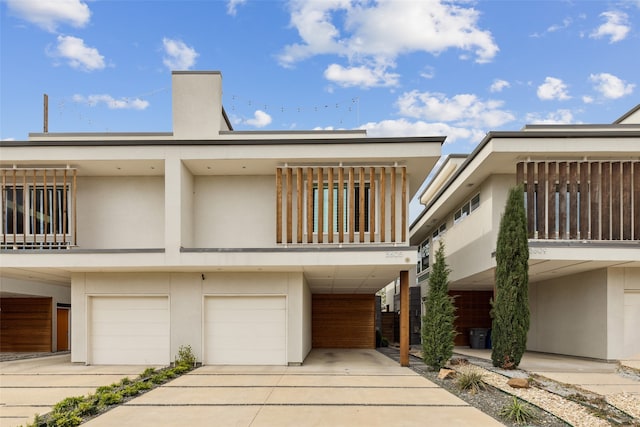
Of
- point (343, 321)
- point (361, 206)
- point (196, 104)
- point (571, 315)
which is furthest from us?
point (343, 321)

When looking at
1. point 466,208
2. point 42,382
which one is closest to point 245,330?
point 42,382

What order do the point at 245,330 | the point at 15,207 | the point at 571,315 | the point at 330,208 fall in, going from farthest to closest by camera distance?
the point at 571,315 → the point at 245,330 → the point at 15,207 → the point at 330,208

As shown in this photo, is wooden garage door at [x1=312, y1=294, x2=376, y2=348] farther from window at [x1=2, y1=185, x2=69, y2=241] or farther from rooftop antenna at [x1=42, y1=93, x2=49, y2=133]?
rooftop antenna at [x1=42, y1=93, x2=49, y2=133]

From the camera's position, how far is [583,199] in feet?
44.1

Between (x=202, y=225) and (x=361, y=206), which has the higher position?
(x=361, y=206)

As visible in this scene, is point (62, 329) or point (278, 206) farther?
point (62, 329)

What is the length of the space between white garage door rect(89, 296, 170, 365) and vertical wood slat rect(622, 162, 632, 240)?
1317 cm

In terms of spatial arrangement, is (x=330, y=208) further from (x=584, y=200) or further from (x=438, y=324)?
(x=584, y=200)

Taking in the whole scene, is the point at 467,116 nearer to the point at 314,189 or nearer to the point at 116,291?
the point at 314,189

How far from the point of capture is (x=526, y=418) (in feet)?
24.1

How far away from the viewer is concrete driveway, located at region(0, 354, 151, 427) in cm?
811

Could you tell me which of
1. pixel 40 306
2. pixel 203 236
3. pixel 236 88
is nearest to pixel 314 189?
pixel 203 236

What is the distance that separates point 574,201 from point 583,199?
0.27 metres

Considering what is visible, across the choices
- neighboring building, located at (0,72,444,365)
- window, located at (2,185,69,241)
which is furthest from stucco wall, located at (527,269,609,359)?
window, located at (2,185,69,241)
